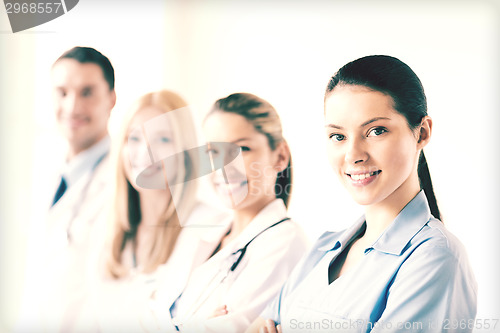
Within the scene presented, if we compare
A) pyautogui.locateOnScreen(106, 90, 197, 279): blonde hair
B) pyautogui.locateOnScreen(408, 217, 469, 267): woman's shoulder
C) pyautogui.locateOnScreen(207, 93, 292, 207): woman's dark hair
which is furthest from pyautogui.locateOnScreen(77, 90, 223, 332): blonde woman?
pyautogui.locateOnScreen(408, 217, 469, 267): woman's shoulder

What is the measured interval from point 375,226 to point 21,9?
3.18ft

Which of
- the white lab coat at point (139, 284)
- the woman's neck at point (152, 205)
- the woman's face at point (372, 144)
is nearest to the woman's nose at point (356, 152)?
the woman's face at point (372, 144)

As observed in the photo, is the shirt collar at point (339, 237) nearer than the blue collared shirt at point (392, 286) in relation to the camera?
No

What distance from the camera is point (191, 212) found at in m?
1.24

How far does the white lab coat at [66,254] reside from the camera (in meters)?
1.26

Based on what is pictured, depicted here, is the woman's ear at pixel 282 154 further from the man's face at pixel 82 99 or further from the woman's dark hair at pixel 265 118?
the man's face at pixel 82 99

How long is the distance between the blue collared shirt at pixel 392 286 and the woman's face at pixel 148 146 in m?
0.41

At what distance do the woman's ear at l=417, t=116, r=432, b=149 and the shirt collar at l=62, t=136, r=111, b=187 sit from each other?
731 millimetres

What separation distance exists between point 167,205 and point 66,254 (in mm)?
273

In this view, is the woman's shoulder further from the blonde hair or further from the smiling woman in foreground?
the blonde hair

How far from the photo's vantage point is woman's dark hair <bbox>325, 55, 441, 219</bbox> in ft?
3.61

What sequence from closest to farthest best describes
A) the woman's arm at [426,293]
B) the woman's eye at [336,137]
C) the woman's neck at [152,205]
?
the woman's arm at [426,293] → the woman's eye at [336,137] → the woman's neck at [152,205]

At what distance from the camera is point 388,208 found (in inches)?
44.3

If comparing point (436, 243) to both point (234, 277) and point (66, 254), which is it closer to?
point (234, 277)
